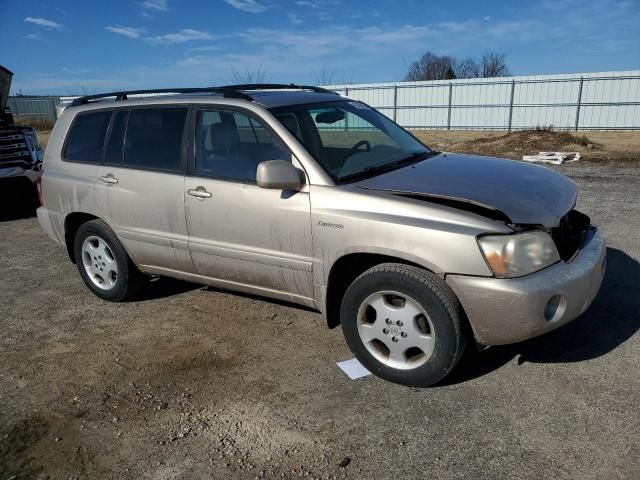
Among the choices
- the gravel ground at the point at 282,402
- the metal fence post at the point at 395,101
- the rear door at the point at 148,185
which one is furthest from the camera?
the metal fence post at the point at 395,101

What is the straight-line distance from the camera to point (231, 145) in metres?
4.07

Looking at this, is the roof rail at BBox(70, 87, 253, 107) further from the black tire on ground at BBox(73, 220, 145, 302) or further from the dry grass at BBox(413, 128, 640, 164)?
the dry grass at BBox(413, 128, 640, 164)

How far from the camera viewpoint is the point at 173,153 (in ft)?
14.0

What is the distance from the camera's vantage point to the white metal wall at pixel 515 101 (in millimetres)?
25078

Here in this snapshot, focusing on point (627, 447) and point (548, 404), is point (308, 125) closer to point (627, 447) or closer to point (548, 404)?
point (548, 404)

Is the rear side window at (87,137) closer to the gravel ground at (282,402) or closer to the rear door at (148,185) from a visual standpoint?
the rear door at (148,185)

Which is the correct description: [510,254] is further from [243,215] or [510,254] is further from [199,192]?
[199,192]

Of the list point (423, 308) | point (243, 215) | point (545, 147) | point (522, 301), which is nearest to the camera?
point (522, 301)

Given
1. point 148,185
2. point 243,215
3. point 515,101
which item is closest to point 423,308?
point 243,215

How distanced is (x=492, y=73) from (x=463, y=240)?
6686cm

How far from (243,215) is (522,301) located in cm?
197

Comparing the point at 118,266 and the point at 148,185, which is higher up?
the point at 148,185

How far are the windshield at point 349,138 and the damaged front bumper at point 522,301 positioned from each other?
1180 millimetres

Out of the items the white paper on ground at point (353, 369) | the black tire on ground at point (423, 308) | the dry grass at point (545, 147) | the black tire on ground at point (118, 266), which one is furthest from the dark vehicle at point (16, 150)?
the dry grass at point (545, 147)
